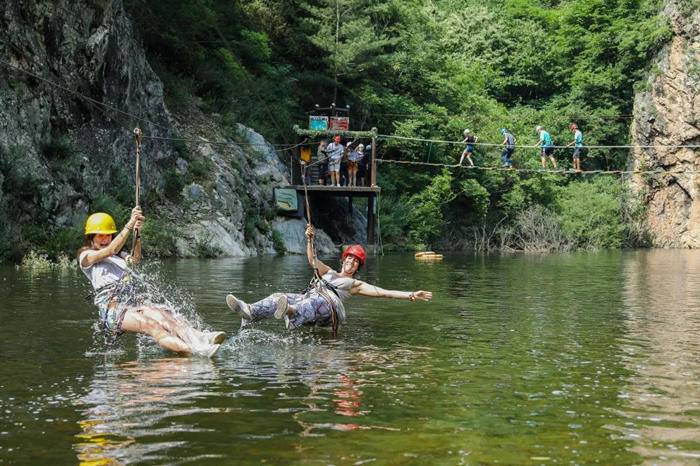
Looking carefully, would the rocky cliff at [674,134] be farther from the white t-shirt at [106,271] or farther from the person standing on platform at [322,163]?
the white t-shirt at [106,271]

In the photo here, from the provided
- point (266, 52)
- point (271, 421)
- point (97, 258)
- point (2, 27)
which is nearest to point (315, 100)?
point (266, 52)

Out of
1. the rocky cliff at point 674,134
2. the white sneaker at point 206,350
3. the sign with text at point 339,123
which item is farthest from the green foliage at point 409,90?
the white sneaker at point 206,350

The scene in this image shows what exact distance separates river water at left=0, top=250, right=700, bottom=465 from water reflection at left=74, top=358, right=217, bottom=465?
0.02 m

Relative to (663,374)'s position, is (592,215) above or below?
above

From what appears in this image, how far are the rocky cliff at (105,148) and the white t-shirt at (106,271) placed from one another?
15875 millimetres

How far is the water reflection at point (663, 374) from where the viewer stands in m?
7.44

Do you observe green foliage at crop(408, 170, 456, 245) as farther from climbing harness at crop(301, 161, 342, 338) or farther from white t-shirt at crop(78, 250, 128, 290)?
white t-shirt at crop(78, 250, 128, 290)

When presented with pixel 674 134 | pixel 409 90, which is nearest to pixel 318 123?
pixel 409 90

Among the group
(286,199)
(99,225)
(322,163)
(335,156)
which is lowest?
(99,225)

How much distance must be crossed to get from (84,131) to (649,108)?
120 ft

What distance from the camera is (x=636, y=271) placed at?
98.1 feet

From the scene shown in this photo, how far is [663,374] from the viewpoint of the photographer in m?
10.4

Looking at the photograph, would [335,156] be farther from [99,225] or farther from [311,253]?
[99,225]

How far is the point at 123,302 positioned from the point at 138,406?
3.41 metres
